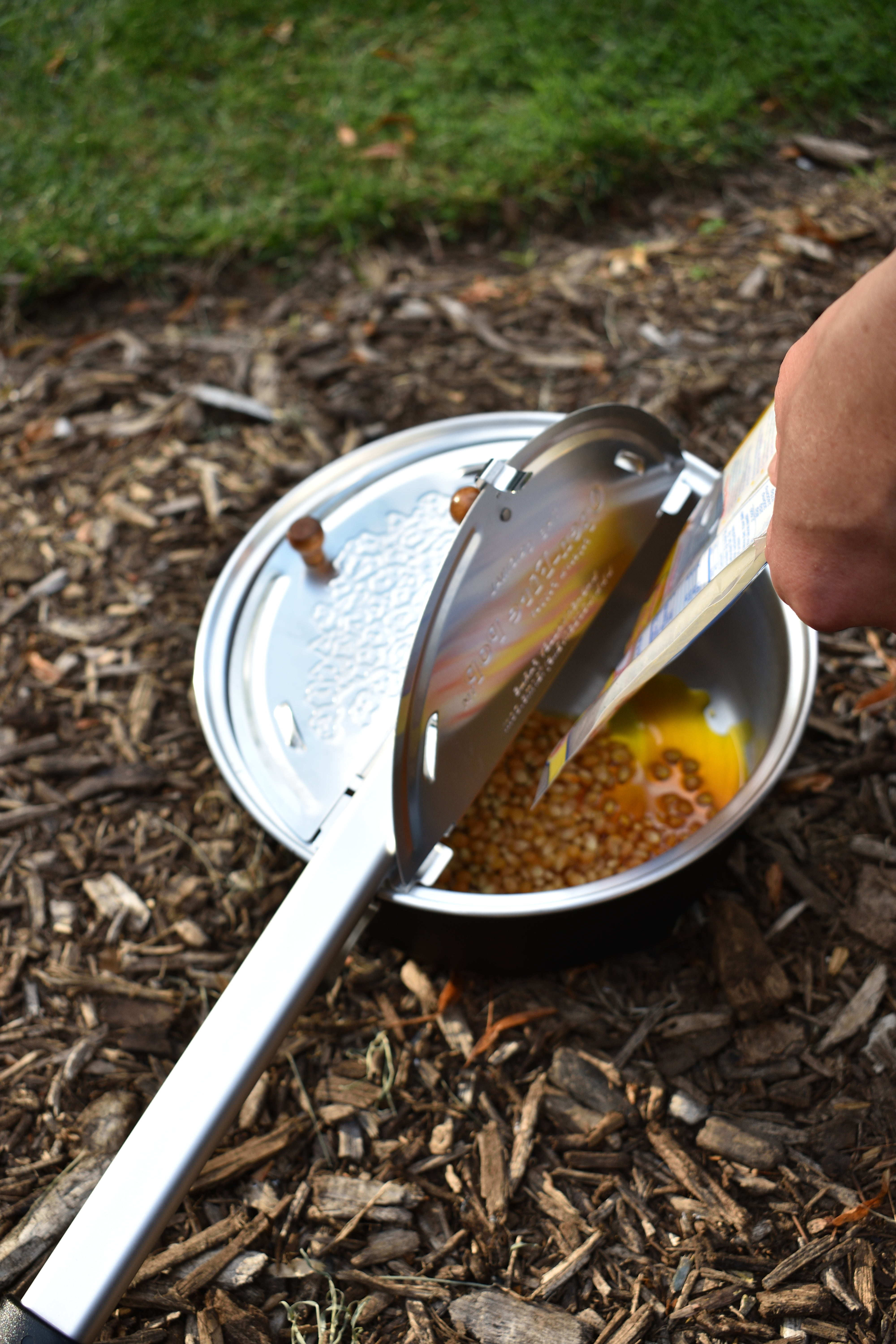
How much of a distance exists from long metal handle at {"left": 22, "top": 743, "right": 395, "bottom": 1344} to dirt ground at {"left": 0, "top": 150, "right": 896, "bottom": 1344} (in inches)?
14.4

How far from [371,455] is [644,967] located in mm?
1026

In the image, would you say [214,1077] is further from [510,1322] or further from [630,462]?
[630,462]

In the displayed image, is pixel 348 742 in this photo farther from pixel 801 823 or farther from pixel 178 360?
pixel 178 360

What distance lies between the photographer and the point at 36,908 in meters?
1.55

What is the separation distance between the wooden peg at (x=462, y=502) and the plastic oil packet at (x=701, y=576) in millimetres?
307

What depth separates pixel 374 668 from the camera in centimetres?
144

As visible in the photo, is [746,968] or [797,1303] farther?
[746,968]

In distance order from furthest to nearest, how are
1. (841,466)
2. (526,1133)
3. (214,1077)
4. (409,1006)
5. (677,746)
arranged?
(677,746) < (409,1006) < (526,1133) < (214,1077) < (841,466)

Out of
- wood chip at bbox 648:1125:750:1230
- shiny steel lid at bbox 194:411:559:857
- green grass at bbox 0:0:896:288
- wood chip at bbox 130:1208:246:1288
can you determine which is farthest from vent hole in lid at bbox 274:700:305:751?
green grass at bbox 0:0:896:288

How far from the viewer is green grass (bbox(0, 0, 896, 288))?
8.42ft

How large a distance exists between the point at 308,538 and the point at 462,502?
0.94 ft

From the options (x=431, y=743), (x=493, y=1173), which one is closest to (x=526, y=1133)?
(x=493, y=1173)

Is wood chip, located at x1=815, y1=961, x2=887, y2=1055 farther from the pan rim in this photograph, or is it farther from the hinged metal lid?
the hinged metal lid

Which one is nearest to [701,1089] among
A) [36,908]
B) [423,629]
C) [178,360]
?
[423,629]
